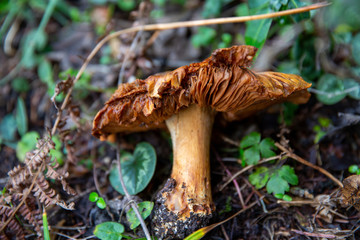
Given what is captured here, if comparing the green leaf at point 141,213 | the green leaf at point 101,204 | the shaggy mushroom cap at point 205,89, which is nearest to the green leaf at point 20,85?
the shaggy mushroom cap at point 205,89

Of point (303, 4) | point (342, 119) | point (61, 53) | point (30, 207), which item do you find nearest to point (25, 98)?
point (61, 53)

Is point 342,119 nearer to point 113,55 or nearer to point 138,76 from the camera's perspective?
point 138,76

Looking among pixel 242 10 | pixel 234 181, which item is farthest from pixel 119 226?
pixel 242 10

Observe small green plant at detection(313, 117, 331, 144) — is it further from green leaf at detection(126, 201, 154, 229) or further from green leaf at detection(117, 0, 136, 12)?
green leaf at detection(117, 0, 136, 12)

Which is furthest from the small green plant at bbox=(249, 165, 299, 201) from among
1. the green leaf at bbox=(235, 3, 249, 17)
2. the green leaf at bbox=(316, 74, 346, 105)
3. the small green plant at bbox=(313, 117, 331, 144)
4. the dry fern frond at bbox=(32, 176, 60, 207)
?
the green leaf at bbox=(235, 3, 249, 17)

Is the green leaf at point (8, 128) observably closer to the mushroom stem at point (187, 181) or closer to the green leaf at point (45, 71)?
the green leaf at point (45, 71)
